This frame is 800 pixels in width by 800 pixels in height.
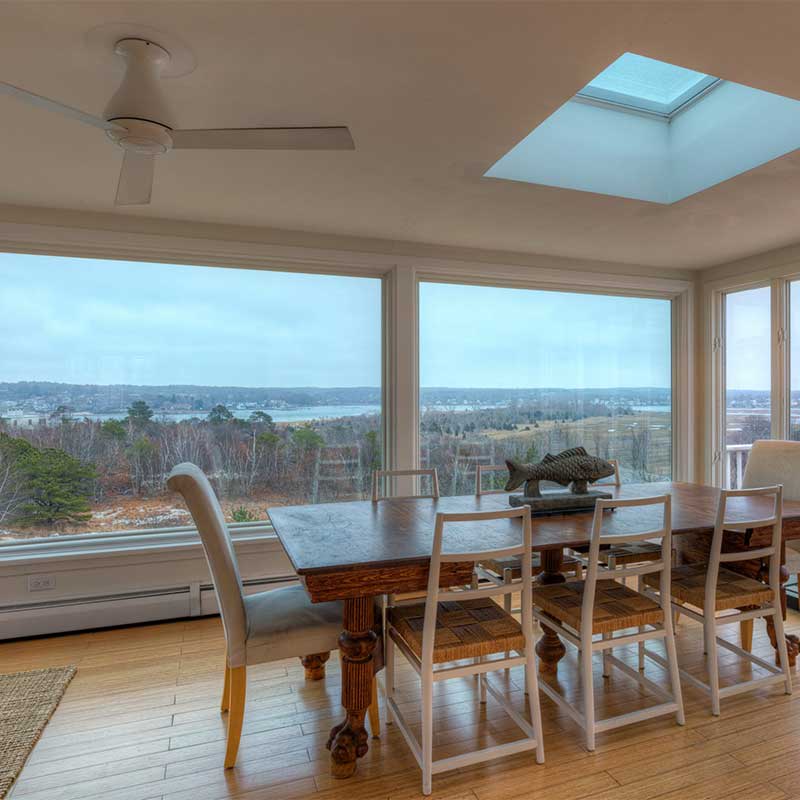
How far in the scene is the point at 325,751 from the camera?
214 cm

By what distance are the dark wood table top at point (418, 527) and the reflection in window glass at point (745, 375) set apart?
62.1 inches

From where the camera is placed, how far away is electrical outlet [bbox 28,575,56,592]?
3.16m

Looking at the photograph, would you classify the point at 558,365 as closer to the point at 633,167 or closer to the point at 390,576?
the point at 633,167

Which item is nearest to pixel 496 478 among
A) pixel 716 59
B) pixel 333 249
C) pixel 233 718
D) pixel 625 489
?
pixel 625 489

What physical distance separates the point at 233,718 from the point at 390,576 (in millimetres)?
808

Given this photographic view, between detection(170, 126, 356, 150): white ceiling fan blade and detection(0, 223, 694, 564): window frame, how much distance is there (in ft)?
6.24

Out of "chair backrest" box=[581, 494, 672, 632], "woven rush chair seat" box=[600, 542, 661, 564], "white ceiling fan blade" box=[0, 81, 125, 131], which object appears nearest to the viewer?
"white ceiling fan blade" box=[0, 81, 125, 131]

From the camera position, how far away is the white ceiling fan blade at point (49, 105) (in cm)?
139

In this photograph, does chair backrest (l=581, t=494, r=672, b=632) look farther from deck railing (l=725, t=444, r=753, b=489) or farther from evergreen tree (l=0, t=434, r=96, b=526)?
evergreen tree (l=0, t=434, r=96, b=526)

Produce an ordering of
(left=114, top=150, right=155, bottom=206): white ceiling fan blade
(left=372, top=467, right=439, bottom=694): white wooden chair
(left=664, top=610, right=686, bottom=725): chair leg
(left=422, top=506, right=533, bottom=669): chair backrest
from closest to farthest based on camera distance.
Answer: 1. (left=114, top=150, right=155, bottom=206): white ceiling fan blade
2. (left=422, top=506, right=533, bottom=669): chair backrest
3. (left=664, top=610, right=686, bottom=725): chair leg
4. (left=372, top=467, right=439, bottom=694): white wooden chair

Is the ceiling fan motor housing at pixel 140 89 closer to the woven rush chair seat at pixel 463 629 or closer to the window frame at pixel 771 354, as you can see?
the woven rush chair seat at pixel 463 629

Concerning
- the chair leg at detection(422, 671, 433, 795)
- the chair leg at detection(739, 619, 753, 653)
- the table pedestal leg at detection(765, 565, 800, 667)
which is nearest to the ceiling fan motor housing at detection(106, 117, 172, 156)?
the chair leg at detection(422, 671, 433, 795)

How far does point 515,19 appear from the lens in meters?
1.54

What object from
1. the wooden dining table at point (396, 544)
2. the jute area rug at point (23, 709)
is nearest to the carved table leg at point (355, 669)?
the wooden dining table at point (396, 544)
